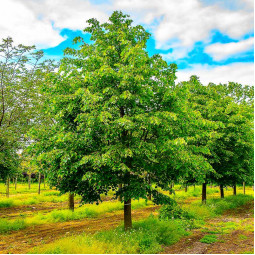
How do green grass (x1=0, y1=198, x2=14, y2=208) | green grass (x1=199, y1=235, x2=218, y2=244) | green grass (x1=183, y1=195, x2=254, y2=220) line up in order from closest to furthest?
green grass (x1=199, y1=235, x2=218, y2=244), green grass (x1=183, y1=195, x2=254, y2=220), green grass (x1=0, y1=198, x2=14, y2=208)

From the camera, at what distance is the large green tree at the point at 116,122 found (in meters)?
9.78

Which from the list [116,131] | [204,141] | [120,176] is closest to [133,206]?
[204,141]

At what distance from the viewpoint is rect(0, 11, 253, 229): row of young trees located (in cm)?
966

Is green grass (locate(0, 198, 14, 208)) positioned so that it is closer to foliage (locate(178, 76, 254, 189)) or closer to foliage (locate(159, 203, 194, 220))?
foliage (locate(159, 203, 194, 220))

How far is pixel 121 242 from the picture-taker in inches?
381

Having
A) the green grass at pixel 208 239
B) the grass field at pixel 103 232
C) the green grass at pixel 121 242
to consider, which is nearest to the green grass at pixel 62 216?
the grass field at pixel 103 232

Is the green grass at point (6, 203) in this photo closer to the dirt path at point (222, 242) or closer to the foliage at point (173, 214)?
the foliage at point (173, 214)

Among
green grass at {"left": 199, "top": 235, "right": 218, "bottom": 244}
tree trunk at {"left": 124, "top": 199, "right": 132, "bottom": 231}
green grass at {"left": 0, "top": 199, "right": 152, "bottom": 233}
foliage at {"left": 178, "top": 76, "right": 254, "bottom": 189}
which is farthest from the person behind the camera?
foliage at {"left": 178, "top": 76, "right": 254, "bottom": 189}

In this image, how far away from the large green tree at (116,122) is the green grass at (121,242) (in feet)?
4.72

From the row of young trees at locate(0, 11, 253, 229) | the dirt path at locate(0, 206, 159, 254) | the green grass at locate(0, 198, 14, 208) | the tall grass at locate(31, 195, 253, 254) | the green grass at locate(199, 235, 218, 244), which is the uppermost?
the row of young trees at locate(0, 11, 253, 229)

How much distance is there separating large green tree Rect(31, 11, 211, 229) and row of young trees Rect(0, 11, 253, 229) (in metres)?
0.04

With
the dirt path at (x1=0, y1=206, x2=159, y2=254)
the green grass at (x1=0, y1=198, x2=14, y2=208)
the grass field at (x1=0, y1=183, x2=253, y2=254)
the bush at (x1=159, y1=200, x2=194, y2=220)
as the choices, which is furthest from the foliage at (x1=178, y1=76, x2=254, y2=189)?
the green grass at (x1=0, y1=198, x2=14, y2=208)

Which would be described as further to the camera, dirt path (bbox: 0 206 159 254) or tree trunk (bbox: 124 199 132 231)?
tree trunk (bbox: 124 199 132 231)

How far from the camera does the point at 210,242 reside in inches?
460
